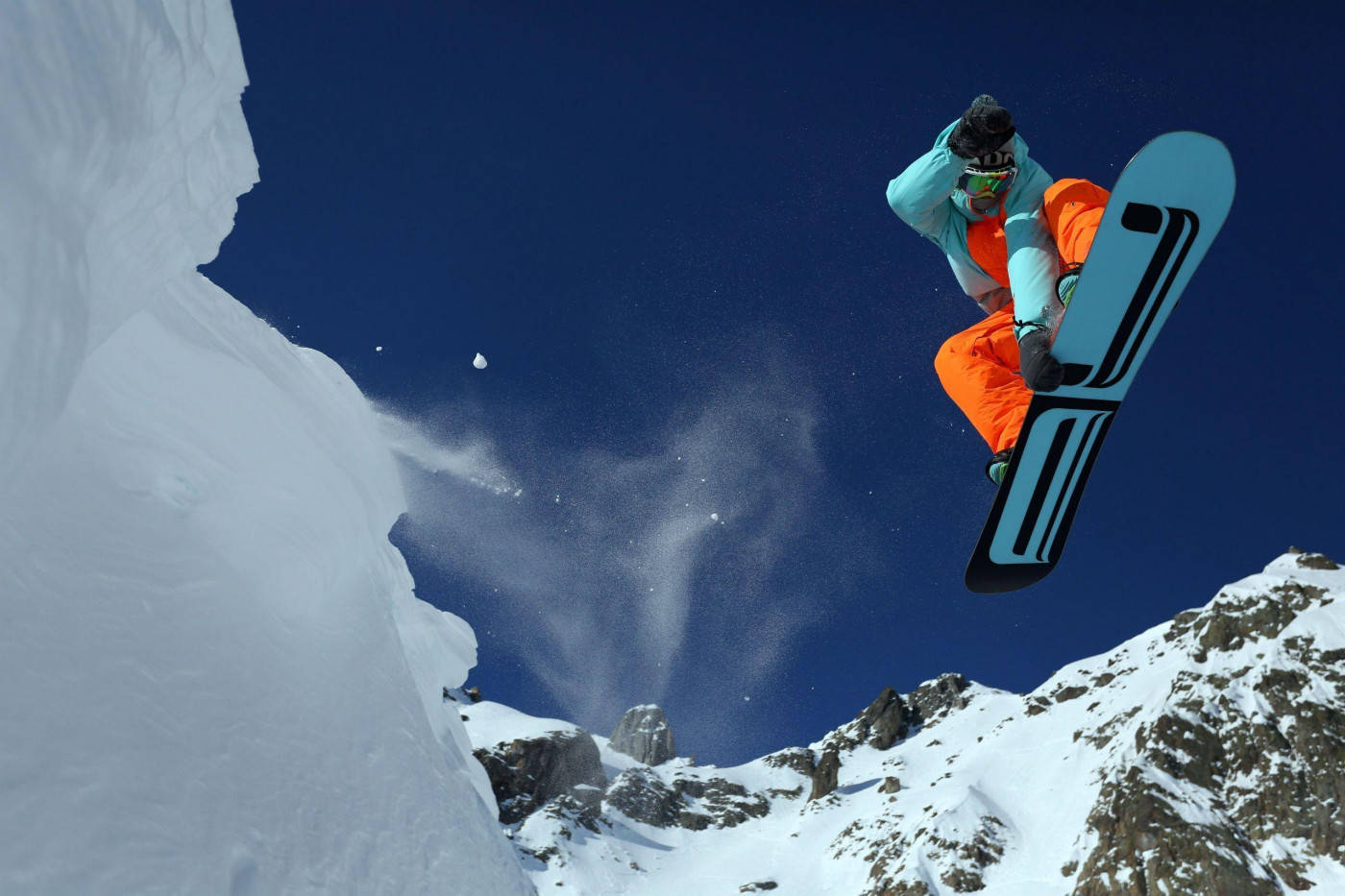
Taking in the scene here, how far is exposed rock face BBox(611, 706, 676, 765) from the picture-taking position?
132250 mm

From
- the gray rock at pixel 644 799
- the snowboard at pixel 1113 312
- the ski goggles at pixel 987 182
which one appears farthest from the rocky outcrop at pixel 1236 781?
the ski goggles at pixel 987 182

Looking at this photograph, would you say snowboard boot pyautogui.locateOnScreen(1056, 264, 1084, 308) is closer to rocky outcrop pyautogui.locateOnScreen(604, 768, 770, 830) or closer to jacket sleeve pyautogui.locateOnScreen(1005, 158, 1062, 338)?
jacket sleeve pyautogui.locateOnScreen(1005, 158, 1062, 338)

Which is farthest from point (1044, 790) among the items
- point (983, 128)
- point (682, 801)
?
point (983, 128)

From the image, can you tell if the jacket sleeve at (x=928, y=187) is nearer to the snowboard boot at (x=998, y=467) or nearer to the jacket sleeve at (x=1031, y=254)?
the jacket sleeve at (x=1031, y=254)

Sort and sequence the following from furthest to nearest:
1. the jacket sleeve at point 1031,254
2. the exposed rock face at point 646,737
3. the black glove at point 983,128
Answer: the exposed rock face at point 646,737, the jacket sleeve at point 1031,254, the black glove at point 983,128

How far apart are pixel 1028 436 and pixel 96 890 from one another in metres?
4.51

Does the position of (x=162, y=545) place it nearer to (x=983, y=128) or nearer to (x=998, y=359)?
(x=983, y=128)

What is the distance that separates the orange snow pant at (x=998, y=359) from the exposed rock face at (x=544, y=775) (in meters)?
101

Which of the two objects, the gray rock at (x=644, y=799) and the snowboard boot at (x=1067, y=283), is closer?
the snowboard boot at (x=1067, y=283)

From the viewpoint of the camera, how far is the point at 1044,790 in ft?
262

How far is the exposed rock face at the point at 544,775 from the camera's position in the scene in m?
99.8

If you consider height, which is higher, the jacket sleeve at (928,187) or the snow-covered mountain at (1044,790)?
the snow-covered mountain at (1044,790)

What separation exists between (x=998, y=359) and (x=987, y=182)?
1.09 m

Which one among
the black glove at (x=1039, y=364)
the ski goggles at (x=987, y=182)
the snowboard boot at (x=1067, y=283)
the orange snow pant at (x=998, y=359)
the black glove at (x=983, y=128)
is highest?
the ski goggles at (x=987, y=182)
